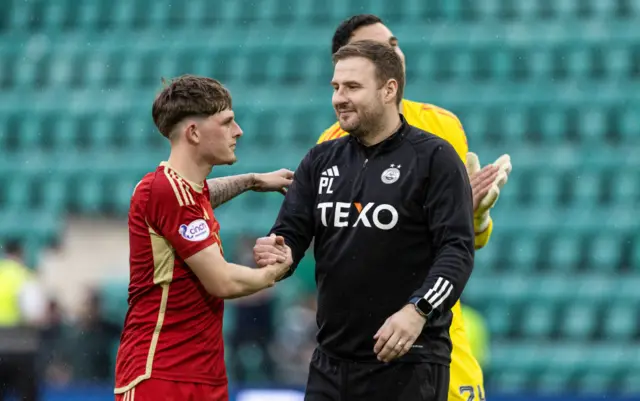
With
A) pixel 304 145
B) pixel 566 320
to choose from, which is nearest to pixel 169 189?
pixel 566 320

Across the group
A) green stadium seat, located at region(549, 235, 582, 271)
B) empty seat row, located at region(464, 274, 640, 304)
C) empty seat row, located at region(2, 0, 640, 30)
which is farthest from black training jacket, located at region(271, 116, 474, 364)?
empty seat row, located at region(2, 0, 640, 30)

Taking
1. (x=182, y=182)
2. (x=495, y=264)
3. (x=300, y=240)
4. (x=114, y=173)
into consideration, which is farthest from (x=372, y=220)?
(x=114, y=173)

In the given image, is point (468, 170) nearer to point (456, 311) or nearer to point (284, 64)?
point (456, 311)

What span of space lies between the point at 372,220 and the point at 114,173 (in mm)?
10546

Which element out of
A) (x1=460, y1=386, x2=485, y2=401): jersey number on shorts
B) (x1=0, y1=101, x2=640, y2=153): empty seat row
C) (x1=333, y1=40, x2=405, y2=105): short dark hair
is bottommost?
(x1=460, y1=386, x2=485, y2=401): jersey number on shorts

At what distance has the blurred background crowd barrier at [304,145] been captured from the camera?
39.5ft

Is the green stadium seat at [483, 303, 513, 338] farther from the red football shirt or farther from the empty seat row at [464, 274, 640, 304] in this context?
the red football shirt

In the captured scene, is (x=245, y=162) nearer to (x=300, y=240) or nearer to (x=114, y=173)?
(x=114, y=173)

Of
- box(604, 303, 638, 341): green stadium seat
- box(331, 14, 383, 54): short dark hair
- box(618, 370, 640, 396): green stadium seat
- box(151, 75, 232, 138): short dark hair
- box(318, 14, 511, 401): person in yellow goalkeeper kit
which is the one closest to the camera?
box(151, 75, 232, 138): short dark hair

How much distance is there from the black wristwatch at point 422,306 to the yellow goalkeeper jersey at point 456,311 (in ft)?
3.03

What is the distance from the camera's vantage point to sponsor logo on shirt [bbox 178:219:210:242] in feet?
13.3

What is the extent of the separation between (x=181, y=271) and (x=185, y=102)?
59 cm

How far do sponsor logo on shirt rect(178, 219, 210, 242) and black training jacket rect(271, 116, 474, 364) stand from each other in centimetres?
39

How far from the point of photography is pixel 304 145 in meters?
13.8
